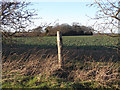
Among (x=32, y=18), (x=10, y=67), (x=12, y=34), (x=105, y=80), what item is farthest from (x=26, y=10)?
(x=105, y=80)

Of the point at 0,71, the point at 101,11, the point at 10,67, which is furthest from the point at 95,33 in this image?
the point at 0,71

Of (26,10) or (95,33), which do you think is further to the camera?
(26,10)

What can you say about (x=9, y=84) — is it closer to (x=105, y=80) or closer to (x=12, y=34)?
(x=105, y=80)

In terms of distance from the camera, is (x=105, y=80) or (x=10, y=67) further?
(x=10, y=67)

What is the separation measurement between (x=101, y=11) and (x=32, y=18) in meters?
4.88

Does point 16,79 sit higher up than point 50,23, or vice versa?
point 50,23

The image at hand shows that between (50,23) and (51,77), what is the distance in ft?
14.3

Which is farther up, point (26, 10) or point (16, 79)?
point (26, 10)

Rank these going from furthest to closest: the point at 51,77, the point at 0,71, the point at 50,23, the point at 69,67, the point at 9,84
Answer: the point at 50,23 → the point at 69,67 → the point at 0,71 → the point at 51,77 → the point at 9,84

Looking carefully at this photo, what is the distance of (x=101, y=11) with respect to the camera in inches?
310

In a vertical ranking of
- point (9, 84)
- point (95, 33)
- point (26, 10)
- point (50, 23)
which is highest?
point (26, 10)

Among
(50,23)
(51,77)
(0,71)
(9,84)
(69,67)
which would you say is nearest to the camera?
(9,84)

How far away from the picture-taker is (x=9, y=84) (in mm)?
6148

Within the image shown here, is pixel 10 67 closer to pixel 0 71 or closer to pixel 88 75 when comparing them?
pixel 0 71
